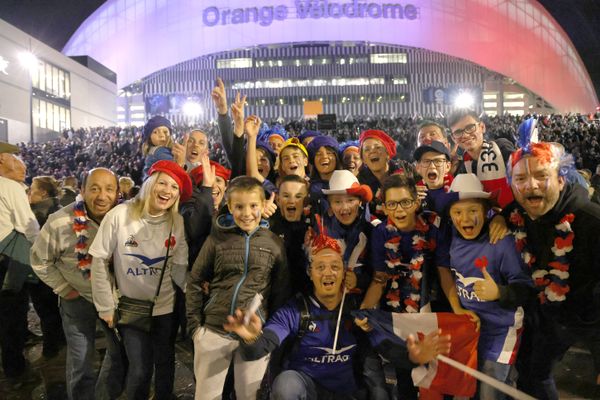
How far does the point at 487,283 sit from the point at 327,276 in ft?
3.36

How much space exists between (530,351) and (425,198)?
4.53ft

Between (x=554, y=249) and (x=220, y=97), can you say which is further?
(x=220, y=97)

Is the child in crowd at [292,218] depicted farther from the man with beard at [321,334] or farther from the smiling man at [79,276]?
the smiling man at [79,276]

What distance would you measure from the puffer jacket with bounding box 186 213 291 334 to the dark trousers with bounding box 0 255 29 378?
7.99 feet

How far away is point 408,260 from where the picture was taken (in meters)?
3.36

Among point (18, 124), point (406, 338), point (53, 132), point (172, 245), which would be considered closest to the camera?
point (406, 338)

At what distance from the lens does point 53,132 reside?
104 feet

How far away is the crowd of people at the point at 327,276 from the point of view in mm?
2951

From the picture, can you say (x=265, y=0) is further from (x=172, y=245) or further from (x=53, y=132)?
(x=172, y=245)

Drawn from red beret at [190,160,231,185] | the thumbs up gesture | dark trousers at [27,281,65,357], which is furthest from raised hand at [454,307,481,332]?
dark trousers at [27,281,65,357]

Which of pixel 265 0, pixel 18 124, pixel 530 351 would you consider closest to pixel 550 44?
pixel 265 0

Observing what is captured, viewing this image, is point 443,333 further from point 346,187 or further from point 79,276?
point 79,276

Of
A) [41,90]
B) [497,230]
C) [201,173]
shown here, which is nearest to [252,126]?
[201,173]

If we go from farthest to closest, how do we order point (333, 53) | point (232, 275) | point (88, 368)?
point (333, 53) < point (88, 368) < point (232, 275)
